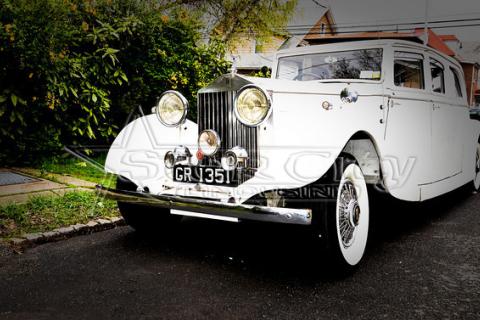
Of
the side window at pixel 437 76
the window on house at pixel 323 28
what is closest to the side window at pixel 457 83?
the side window at pixel 437 76

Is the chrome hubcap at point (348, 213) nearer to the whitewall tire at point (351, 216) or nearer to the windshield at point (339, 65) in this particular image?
the whitewall tire at point (351, 216)

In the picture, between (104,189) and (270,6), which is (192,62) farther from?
(270,6)

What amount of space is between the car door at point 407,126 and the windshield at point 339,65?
0.17 m

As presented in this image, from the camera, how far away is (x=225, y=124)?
124 inches

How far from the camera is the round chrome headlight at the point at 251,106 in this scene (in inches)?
113

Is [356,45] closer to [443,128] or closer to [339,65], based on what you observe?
[339,65]

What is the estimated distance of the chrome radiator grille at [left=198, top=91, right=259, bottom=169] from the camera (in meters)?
3.00

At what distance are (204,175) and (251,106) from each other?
0.60 metres

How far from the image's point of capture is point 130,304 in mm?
2516

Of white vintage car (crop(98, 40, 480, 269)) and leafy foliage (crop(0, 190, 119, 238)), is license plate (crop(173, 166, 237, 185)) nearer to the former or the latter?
white vintage car (crop(98, 40, 480, 269))

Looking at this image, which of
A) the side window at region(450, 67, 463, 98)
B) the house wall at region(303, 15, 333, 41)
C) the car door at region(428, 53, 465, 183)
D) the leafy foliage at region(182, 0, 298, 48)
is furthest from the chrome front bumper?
the house wall at region(303, 15, 333, 41)

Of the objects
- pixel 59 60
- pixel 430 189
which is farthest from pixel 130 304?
pixel 59 60

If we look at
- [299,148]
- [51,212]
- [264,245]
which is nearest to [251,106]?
Result: [299,148]

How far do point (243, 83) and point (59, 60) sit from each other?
3541 millimetres
